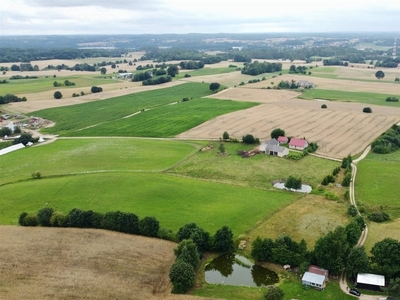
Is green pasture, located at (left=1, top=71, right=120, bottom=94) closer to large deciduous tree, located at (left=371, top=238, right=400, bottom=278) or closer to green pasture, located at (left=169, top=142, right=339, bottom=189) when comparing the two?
green pasture, located at (left=169, top=142, right=339, bottom=189)

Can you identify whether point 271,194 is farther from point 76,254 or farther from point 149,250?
point 76,254

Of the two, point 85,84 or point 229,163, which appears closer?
point 229,163

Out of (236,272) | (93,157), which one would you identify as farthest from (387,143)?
(93,157)

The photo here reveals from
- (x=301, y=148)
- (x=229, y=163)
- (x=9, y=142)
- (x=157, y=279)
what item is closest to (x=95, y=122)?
(x=9, y=142)

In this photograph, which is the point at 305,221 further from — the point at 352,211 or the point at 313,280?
the point at 313,280

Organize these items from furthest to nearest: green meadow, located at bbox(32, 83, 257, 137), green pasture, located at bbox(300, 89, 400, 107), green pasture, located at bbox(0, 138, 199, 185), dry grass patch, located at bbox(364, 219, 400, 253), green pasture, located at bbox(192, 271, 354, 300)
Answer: green pasture, located at bbox(300, 89, 400, 107)
green meadow, located at bbox(32, 83, 257, 137)
green pasture, located at bbox(0, 138, 199, 185)
dry grass patch, located at bbox(364, 219, 400, 253)
green pasture, located at bbox(192, 271, 354, 300)

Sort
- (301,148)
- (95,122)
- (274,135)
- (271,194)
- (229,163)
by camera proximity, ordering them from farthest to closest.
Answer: (95,122) → (274,135) → (301,148) → (229,163) → (271,194)

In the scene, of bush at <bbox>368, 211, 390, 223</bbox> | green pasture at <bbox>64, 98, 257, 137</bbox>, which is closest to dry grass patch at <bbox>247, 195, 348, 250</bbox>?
bush at <bbox>368, 211, 390, 223</bbox>
